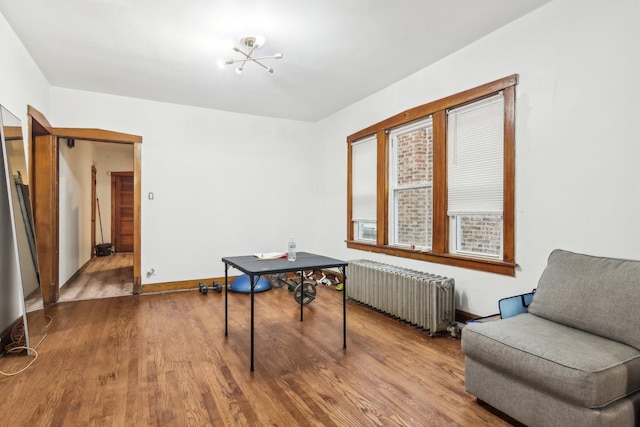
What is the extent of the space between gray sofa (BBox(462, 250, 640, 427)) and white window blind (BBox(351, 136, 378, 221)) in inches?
108

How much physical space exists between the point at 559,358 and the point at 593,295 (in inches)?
23.1

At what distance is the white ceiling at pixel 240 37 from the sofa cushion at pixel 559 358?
8.09ft

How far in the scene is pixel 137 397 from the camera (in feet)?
7.16

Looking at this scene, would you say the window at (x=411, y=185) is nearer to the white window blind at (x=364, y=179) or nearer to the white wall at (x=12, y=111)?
the white window blind at (x=364, y=179)

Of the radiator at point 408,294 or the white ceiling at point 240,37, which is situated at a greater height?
the white ceiling at point 240,37

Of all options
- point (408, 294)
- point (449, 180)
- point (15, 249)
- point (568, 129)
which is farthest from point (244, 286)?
point (568, 129)

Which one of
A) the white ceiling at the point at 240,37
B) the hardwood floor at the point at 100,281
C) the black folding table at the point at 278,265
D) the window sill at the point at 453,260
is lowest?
the hardwood floor at the point at 100,281

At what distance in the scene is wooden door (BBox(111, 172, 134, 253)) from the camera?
887 cm

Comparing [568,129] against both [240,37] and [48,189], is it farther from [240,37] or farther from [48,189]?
[48,189]

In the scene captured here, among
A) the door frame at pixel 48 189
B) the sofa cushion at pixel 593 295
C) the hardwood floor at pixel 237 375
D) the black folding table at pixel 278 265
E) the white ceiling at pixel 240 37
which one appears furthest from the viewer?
the door frame at pixel 48 189

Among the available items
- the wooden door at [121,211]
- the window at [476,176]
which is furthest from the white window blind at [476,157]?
the wooden door at [121,211]

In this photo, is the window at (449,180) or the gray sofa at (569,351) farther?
the window at (449,180)

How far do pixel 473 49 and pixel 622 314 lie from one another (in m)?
2.62

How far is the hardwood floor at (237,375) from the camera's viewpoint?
1.99 m
